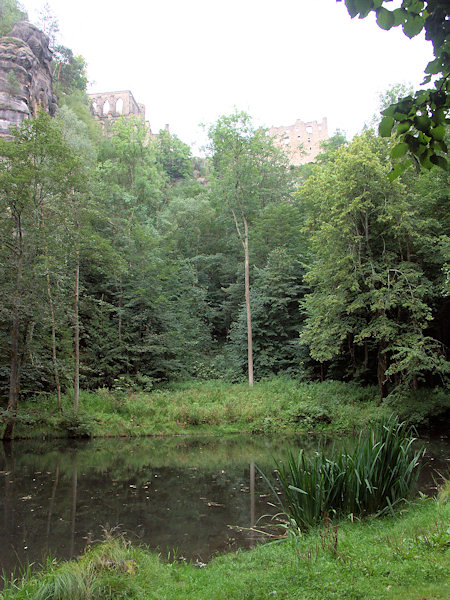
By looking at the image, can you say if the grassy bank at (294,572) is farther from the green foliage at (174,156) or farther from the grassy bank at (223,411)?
the green foliage at (174,156)

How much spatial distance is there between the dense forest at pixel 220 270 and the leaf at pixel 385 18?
9415 millimetres

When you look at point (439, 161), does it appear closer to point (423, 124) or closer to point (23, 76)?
point (423, 124)

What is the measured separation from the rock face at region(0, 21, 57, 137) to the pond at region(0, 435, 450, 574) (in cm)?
1837

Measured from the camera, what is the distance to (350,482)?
16.8 ft

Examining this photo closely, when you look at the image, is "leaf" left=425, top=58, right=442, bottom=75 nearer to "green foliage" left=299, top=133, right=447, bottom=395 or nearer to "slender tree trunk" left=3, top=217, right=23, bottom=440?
"green foliage" left=299, top=133, right=447, bottom=395

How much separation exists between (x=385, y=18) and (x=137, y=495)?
835 centimetres

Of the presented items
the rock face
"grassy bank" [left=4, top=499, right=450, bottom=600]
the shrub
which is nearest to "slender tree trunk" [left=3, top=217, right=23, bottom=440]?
the shrub

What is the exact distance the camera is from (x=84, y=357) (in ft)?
69.1

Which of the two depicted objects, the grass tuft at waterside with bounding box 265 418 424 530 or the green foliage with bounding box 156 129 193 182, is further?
the green foliage with bounding box 156 129 193 182

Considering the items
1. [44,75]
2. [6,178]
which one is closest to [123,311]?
[6,178]

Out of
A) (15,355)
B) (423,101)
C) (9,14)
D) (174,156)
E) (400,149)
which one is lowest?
(15,355)

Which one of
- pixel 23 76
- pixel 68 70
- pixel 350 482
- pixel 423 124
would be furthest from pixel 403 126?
pixel 68 70

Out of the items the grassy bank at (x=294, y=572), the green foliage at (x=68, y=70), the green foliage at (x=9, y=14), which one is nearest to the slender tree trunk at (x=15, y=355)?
the grassy bank at (x=294, y=572)

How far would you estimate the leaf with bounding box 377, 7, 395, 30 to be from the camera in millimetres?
2201
